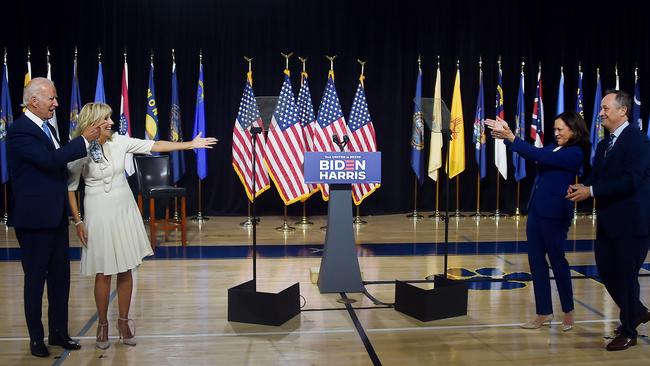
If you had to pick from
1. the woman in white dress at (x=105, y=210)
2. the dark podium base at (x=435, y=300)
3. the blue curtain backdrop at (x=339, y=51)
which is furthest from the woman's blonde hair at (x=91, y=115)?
the blue curtain backdrop at (x=339, y=51)

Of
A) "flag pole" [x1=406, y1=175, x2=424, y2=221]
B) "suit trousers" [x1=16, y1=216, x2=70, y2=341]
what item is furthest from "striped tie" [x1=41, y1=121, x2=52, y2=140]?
"flag pole" [x1=406, y1=175, x2=424, y2=221]

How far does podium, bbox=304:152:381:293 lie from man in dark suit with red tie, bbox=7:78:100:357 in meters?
1.83

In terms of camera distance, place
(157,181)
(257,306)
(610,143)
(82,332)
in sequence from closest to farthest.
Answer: (610,143)
(82,332)
(257,306)
(157,181)

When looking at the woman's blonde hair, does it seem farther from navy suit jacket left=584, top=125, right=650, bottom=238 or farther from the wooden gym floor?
navy suit jacket left=584, top=125, right=650, bottom=238

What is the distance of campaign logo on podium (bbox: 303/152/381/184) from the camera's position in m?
5.01

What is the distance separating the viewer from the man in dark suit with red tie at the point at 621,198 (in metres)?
3.80

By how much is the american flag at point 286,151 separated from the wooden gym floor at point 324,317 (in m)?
1.08

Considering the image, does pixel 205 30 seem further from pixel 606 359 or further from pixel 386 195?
pixel 606 359

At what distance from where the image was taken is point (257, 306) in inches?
178

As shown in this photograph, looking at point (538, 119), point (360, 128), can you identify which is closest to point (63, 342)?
point (360, 128)

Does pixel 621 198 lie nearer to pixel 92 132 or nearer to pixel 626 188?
pixel 626 188

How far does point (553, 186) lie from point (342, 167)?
5.15ft

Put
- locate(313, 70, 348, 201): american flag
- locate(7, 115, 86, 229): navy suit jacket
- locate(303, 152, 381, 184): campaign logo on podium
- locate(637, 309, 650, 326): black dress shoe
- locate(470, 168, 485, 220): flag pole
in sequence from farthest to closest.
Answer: locate(470, 168, 485, 220): flag pole < locate(313, 70, 348, 201): american flag < locate(303, 152, 381, 184): campaign logo on podium < locate(637, 309, 650, 326): black dress shoe < locate(7, 115, 86, 229): navy suit jacket

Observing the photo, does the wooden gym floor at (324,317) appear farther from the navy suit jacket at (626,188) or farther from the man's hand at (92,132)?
the man's hand at (92,132)
